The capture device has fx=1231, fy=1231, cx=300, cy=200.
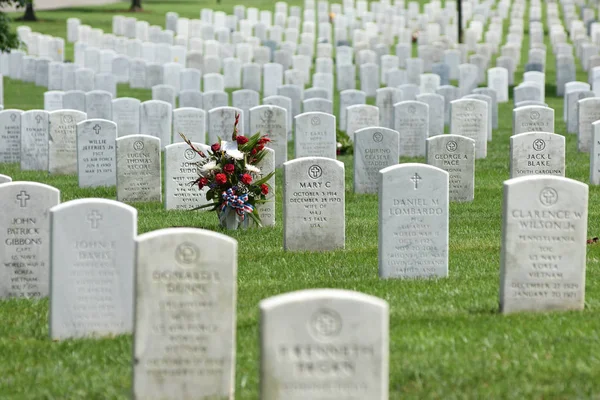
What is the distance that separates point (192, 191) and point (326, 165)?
375 centimetres

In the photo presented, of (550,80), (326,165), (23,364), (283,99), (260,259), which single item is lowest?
(23,364)

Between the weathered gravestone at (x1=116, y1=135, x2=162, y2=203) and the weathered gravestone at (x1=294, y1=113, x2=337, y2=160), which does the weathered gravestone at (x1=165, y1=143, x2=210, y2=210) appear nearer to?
the weathered gravestone at (x1=116, y1=135, x2=162, y2=203)

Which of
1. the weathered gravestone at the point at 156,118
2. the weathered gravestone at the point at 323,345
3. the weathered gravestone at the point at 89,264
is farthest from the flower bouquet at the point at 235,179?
the weathered gravestone at the point at 156,118

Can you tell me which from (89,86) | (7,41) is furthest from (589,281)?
(89,86)

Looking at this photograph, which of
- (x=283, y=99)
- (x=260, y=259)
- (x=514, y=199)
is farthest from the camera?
(x=283, y=99)

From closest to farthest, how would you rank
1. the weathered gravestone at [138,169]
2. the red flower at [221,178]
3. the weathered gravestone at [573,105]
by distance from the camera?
the red flower at [221,178] → the weathered gravestone at [138,169] → the weathered gravestone at [573,105]

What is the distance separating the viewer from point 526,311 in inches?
383

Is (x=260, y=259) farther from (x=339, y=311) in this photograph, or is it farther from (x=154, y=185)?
(x=339, y=311)

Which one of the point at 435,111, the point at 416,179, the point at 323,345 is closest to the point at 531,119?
the point at 435,111

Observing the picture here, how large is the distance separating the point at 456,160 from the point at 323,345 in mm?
10056

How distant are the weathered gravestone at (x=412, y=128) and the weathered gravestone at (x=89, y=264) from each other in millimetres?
13053

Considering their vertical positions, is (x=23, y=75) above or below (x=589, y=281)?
above

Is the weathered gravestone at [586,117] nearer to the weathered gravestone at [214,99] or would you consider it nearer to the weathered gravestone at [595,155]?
the weathered gravestone at [595,155]

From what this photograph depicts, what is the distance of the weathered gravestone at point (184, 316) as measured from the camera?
24.6 feet
